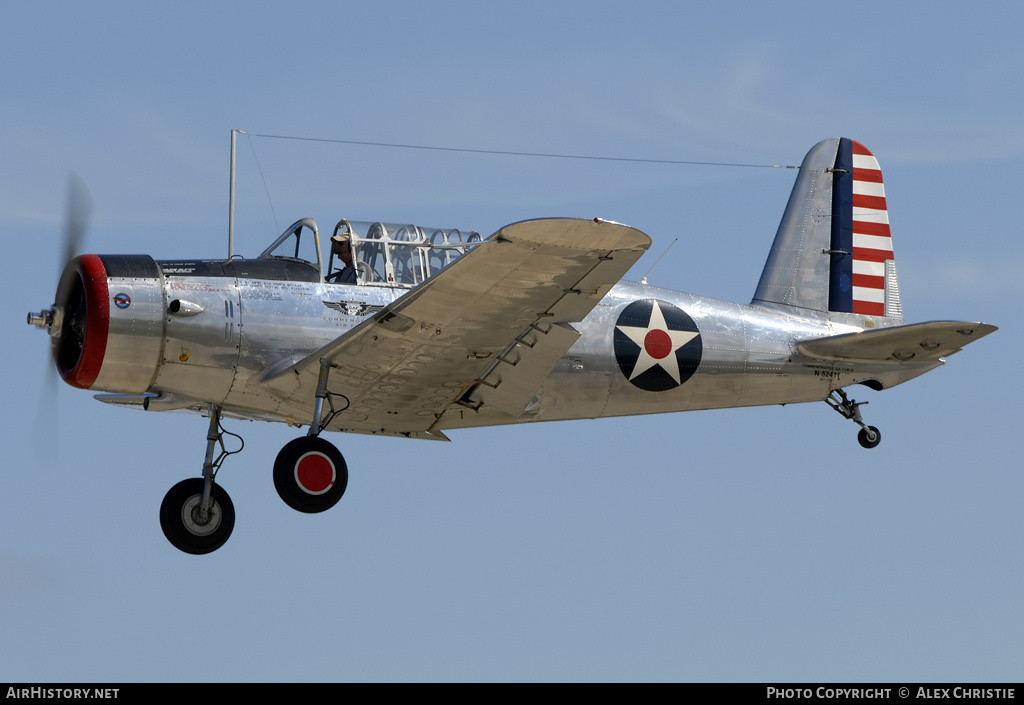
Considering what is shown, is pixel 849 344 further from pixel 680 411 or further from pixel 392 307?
pixel 392 307

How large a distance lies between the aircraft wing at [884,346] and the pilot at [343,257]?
426 cm

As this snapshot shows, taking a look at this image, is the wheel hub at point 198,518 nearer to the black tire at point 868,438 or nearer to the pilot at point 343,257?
the pilot at point 343,257

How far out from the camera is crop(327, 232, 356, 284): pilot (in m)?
12.4

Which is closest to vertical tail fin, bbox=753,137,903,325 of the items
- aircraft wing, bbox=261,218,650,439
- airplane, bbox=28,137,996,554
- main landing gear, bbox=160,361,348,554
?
airplane, bbox=28,137,996,554

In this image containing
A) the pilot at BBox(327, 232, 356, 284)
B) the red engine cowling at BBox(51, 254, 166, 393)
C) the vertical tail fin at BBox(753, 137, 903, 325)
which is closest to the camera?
the red engine cowling at BBox(51, 254, 166, 393)

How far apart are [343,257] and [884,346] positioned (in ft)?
16.6

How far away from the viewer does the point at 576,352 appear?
42.7ft

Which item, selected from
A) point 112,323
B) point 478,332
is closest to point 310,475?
point 478,332

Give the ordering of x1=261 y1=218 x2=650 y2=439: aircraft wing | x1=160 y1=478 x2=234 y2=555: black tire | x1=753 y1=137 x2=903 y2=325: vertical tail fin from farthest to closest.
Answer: x1=753 y1=137 x2=903 y2=325: vertical tail fin
x1=160 y1=478 x2=234 y2=555: black tire
x1=261 y1=218 x2=650 y2=439: aircraft wing

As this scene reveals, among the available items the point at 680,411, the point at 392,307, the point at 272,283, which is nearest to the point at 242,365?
the point at 272,283

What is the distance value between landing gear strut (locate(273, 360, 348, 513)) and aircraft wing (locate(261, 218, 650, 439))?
0.61 metres

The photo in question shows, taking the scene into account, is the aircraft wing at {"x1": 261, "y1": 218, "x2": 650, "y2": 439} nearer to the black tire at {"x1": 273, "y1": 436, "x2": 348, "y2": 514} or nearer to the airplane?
the airplane
